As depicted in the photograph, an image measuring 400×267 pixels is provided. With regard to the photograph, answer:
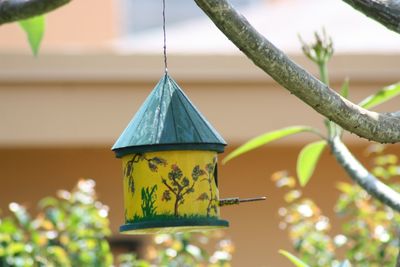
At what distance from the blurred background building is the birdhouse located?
4219 millimetres

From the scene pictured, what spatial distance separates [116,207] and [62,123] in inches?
37.0

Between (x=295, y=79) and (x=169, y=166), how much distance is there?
1.76ft

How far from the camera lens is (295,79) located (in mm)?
2250

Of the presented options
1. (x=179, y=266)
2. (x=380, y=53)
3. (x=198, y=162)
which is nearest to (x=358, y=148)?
(x=380, y=53)

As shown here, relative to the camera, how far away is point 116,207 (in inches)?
308

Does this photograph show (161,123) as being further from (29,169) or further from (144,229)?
(29,169)

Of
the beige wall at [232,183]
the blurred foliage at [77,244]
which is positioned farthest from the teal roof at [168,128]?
the beige wall at [232,183]

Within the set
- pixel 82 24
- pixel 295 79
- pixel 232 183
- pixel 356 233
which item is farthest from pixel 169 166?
pixel 82 24

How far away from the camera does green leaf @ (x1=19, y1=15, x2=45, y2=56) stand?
3.21 m

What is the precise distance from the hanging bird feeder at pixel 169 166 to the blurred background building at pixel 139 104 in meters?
4.22

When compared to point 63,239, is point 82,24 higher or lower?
higher

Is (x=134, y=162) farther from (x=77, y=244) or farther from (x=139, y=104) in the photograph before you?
(x=139, y=104)

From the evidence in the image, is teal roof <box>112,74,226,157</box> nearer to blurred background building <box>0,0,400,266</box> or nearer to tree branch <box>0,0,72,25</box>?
tree branch <box>0,0,72,25</box>

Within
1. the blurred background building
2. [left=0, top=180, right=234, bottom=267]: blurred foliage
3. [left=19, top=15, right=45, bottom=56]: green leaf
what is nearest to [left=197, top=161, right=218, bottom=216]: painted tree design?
[left=19, top=15, right=45, bottom=56]: green leaf
